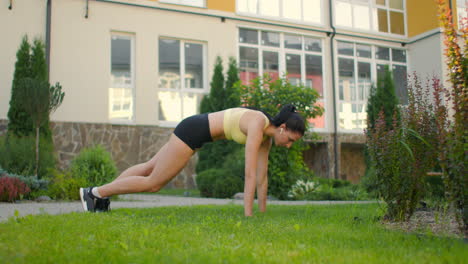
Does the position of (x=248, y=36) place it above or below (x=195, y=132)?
above

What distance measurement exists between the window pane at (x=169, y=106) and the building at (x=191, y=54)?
0.03 m

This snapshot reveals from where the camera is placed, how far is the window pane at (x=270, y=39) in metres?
14.7

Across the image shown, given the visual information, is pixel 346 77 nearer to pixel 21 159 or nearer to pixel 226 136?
pixel 21 159

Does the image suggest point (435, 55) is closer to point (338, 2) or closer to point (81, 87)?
point (338, 2)

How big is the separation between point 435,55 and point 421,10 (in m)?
1.90

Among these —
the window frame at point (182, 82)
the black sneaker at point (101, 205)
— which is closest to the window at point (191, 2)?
the window frame at point (182, 82)

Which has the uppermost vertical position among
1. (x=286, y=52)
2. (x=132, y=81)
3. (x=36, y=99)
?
(x=286, y=52)

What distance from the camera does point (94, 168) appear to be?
27.3 feet

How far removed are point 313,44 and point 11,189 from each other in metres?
11.3

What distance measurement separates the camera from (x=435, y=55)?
15.8 metres

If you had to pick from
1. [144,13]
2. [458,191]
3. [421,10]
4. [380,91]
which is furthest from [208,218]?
[421,10]

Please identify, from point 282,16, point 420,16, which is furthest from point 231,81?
point 420,16

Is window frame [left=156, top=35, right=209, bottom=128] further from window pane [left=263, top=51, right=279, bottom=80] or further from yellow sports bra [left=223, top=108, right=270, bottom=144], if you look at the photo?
yellow sports bra [left=223, top=108, right=270, bottom=144]

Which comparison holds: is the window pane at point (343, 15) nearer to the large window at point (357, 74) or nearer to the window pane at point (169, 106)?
the large window at point (357, 74)
